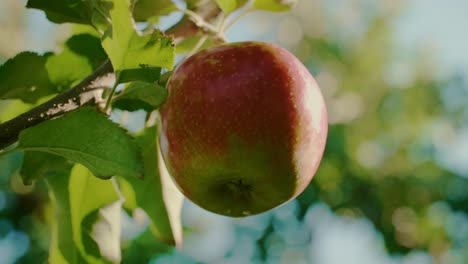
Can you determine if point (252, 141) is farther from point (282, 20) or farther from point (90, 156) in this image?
point (282, 20)

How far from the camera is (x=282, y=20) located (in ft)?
30.7

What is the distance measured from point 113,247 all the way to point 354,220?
20.6 feet

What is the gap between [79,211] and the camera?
3.46ft

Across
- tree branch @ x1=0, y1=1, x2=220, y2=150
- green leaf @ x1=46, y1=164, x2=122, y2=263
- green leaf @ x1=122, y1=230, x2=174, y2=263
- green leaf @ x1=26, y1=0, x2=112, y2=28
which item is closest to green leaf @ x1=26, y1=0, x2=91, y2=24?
green leaf @ x1=26, y1=0, x2=112, y2=28

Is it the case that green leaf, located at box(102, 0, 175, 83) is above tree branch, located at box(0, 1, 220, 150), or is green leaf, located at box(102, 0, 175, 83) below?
above

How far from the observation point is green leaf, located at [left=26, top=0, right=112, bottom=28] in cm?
97

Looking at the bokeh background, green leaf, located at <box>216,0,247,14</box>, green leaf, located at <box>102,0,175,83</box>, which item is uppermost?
green leaf, located at <box>102,0,175,83</box>

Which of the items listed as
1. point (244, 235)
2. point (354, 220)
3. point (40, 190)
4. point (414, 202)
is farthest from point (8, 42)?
point (414, 202)

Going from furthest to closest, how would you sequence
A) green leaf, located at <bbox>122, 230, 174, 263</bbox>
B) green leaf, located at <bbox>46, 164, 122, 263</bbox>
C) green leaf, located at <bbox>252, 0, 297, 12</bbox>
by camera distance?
green leaf, located at <bbox>122, 230, 174, 263</bbox>, green leaf, located at <bbox>252, 0, 297, 12</bbox>, green leaf, located at <bbox>46, 164, 122, 263</bbox>

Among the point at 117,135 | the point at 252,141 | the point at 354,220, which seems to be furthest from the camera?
the point at 354,220

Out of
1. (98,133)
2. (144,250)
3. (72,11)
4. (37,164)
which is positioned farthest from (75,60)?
(144,250)

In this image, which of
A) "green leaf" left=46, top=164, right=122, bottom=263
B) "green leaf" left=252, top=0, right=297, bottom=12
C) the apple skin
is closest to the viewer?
the apple skin

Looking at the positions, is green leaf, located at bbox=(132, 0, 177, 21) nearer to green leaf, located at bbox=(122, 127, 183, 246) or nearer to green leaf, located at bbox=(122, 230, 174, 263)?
green leaf, located at bbox=(122, 127, 183, 246)

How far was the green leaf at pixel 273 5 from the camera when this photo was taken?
1.17m
